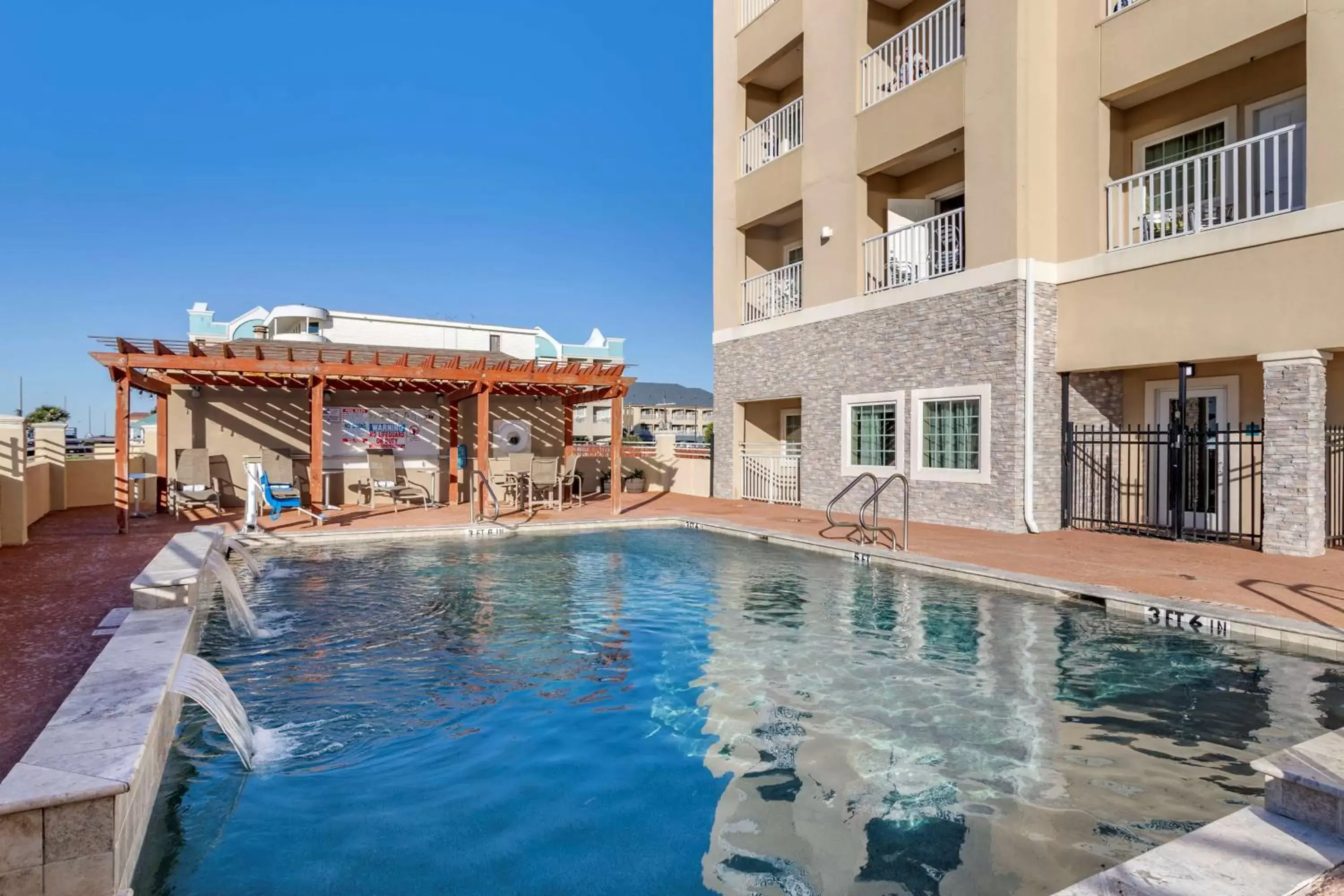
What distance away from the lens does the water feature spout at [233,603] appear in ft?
22.7

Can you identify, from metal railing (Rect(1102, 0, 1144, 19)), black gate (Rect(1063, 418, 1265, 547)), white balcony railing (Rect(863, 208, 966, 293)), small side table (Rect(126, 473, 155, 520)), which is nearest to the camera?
black gate (Rect(1063, 418, 1265, 547))

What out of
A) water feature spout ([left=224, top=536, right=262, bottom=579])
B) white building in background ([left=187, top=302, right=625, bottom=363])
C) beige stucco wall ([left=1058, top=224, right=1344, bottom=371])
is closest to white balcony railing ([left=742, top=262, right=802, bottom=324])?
beige stucco wall ([left=1058, top=224, right=1344, bottom=371])

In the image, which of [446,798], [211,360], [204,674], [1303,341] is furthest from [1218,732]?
[211,360]

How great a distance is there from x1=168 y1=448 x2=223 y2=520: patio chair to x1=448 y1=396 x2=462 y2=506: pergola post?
4516mm

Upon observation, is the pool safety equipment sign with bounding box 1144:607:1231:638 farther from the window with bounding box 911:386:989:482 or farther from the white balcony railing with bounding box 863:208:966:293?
the white balcony railing with bounding box 863:208:966:293

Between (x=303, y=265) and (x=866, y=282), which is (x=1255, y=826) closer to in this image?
(x=866, y=282)

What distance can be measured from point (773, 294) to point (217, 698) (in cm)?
1551

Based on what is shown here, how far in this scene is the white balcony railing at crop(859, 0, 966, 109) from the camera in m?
13.1

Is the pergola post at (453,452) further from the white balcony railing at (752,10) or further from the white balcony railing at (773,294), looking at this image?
the white balcony railing at (752,10)

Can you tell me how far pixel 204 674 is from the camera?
14.9ft

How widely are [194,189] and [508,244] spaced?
44.0ft

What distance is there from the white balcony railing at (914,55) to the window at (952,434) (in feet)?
19.1

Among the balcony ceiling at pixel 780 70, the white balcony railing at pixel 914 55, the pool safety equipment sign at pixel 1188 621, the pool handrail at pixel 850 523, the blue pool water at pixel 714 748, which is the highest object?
the balcony ceiling at pixel 780 70

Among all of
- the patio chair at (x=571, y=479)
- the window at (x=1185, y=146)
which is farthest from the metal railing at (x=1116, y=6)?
the patio chair at (x=571, y=479)
